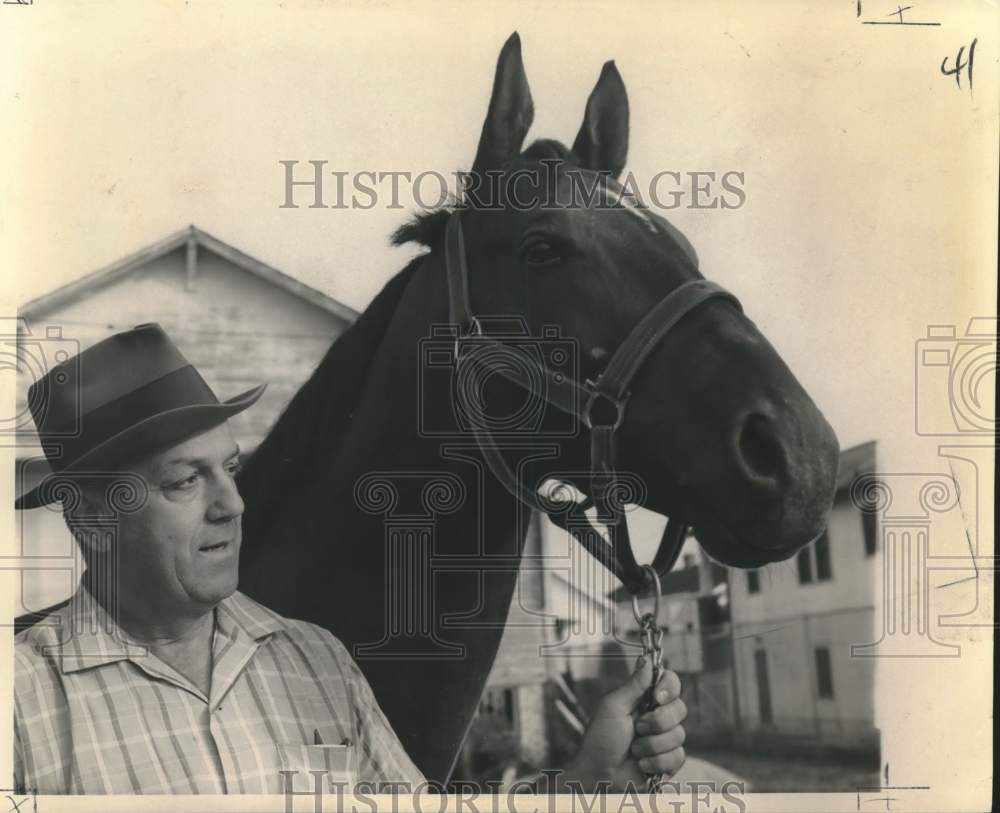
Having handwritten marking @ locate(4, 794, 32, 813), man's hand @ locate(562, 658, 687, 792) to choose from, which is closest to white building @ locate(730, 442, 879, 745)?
man's hand @ locate(562, 658, 687, 792)

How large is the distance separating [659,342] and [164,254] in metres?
1.09

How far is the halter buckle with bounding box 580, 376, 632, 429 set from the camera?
202cm

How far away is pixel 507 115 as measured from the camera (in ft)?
7.27

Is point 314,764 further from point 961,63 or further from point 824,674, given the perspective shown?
A: point 961,63

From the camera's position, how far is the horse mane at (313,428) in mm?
2246

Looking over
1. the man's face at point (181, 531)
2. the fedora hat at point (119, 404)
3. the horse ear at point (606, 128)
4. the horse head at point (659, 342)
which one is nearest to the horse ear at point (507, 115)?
the horse head at point (659, 342)

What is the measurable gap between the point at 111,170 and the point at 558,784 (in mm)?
1609

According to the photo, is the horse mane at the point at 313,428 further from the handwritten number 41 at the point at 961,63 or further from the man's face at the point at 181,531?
the handwritten number 41 at the point at 961,63

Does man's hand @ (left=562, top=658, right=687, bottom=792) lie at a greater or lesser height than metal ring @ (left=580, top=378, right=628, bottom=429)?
lesser

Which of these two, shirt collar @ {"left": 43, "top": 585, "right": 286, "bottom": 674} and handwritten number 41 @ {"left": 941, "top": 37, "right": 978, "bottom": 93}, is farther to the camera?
handwritten number 41 @ {"left": 941, "top": 37, "right": 978, "bottom": 93}

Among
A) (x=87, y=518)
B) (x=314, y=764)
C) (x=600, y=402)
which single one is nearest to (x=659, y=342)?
(x=600, y=402)

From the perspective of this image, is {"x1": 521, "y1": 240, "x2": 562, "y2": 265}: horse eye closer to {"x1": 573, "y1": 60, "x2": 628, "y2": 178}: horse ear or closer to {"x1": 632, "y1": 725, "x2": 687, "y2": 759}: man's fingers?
{"x1": 573, "y1": 60, "x2": 628, "y2": 178}: horse ear

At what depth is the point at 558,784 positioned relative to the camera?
2297 millimetres

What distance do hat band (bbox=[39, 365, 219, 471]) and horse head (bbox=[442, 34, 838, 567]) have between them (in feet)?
1.96
